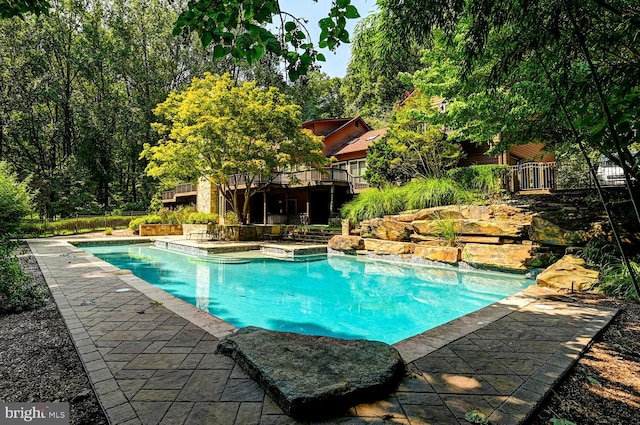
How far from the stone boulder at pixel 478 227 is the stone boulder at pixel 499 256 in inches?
13.5

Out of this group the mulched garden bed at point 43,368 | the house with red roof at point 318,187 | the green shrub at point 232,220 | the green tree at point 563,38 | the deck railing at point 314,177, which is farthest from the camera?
the house with red roof at point 318,187

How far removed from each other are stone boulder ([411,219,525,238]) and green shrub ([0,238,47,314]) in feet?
30.0

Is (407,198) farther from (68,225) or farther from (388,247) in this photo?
(68,225)

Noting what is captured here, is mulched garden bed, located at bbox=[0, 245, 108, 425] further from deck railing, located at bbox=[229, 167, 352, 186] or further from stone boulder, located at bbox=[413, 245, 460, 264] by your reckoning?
deck railing, located at bbox=[229, 167, 352, 186]

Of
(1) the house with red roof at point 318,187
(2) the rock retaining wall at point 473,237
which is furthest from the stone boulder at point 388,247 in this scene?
(1) the house with red roof at point 318,187

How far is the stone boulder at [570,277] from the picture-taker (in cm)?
560

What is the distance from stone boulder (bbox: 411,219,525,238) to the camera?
870 cm

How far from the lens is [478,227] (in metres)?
9.27

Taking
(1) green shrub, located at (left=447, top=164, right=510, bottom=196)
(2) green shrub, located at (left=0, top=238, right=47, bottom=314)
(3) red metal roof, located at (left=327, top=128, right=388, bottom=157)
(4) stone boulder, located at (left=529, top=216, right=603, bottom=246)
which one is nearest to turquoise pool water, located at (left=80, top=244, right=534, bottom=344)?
(4) stone boulder, located at (left=529, top=216, right=603, bottom=246)

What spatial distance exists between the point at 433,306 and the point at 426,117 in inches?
250

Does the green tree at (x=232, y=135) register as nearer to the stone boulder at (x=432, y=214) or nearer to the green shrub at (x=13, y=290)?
the stone boulder at (x=432, y=214)

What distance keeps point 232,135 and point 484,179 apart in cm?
962

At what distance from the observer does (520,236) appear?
8.65 meters

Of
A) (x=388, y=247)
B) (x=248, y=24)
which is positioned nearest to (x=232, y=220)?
(x=388, y=247)
